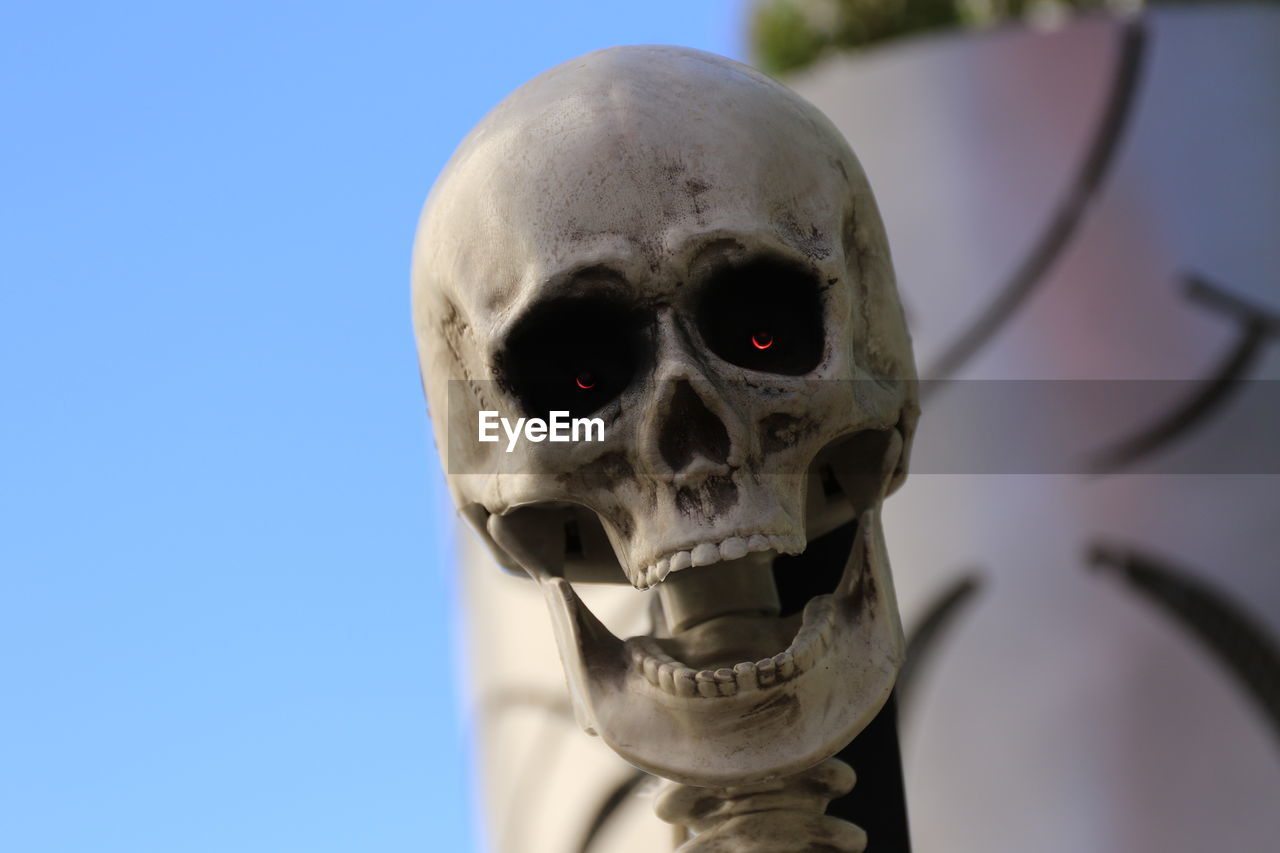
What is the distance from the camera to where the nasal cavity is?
3.03 ft

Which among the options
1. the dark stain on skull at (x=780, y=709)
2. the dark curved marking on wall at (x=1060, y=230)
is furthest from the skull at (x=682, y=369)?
the dark curved marking on wall at (x=1060, y=230)

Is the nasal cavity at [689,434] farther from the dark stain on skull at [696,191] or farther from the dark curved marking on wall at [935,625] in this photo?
the dark curved marking on wall at [935,625]

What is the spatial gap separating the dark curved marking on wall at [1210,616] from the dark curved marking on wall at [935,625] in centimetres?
25

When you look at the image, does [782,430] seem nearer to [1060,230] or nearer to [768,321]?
[768,321]

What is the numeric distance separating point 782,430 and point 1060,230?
7.85 ft

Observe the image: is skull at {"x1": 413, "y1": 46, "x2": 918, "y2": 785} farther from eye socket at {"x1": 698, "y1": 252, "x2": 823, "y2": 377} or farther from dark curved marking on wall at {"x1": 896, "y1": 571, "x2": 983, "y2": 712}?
dark curved marking on wall at {"x1": 896, "y1": 571, "x2": 983, "y2": 712}

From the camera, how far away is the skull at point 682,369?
907mm

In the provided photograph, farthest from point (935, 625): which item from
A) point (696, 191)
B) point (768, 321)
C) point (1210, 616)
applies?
point (696, 191)

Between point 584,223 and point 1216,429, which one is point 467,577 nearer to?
point 1216,429

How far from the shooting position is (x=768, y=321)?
1.00 meters

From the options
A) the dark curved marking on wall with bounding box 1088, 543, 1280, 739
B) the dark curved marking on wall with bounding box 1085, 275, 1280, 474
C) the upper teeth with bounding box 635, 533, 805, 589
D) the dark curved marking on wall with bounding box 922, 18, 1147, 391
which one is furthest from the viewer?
the dark curved marking on wall with bounding box 922, 18, 1147, 391

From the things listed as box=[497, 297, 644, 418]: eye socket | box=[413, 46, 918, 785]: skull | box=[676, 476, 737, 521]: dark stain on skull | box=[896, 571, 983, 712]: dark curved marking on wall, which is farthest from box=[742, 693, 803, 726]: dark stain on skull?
box=[896, 571, 983, 712]: dark curved marking on wall

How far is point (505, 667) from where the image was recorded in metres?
3.54

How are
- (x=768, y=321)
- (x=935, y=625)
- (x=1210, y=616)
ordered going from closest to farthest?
(x=768, y=321), (x=1210, y=616), (x=935, y=625)
